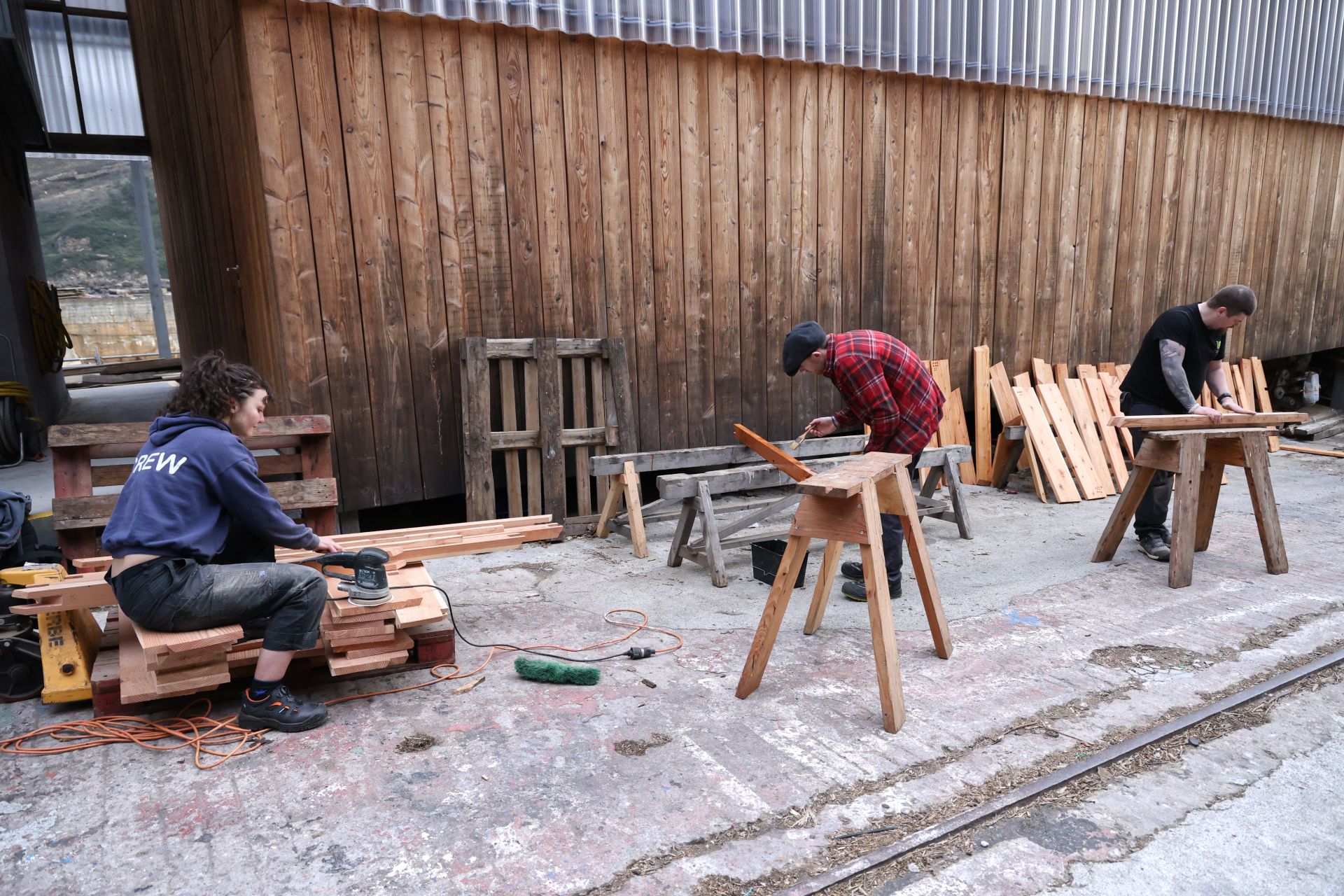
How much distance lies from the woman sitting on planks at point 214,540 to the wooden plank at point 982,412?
6.68m

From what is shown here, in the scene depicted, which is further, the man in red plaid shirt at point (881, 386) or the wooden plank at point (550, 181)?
the wooden plank at point (550, 181)

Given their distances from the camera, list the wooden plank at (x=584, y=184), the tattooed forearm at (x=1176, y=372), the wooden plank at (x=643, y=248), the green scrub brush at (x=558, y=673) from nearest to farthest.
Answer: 1. the green scrub brush at (x=558, y=673)
2. the tattooed forearm at (x=1176, y=372)
3. the wooden plank at (x=584, y=184)
4. the wooden plank at (x=643, y=248)

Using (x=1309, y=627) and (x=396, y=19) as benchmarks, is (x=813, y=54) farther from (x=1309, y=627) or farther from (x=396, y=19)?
(x=1309, y=627)

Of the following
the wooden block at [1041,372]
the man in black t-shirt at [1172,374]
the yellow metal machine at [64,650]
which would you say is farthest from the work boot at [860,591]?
the wooden block at [1041,372]

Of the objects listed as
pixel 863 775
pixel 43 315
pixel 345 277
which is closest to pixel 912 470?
pixel 863 775

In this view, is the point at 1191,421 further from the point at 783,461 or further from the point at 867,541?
the point at 867,541

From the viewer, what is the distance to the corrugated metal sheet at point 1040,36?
592 cm

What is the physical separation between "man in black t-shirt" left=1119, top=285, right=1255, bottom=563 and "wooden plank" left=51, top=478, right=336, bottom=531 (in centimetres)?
557

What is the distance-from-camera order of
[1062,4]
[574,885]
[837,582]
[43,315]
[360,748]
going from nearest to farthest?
[574,885], [360,748], [837,582], [1062,4], [43,315]

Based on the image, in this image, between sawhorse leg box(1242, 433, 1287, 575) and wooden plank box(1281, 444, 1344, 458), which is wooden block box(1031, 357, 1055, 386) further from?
wooden plank box(1281, 444, 1344, 458)

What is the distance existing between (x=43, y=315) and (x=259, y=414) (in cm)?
1059

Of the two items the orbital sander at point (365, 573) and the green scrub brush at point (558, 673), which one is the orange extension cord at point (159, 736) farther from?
the green scrub brush at point (558, 673)

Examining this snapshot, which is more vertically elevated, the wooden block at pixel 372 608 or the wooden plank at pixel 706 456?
the wooden plank at pixel 706 456

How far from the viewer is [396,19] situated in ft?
17.2
